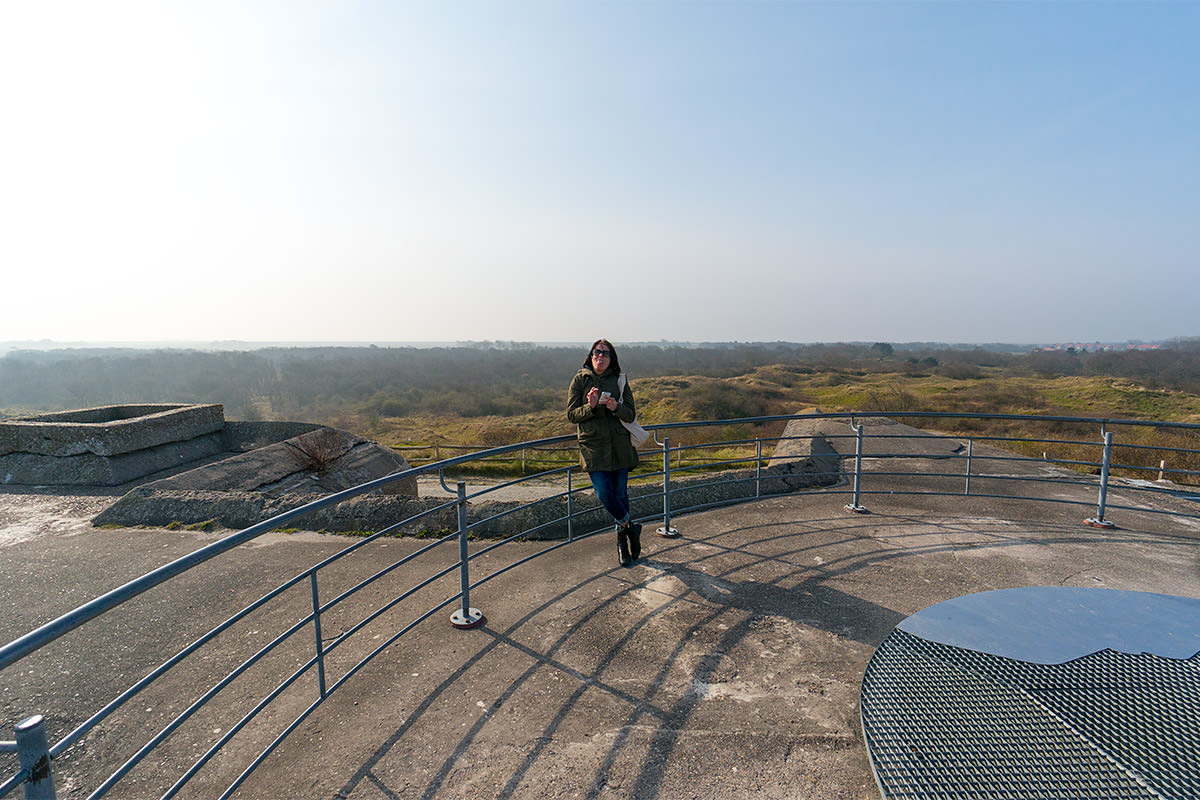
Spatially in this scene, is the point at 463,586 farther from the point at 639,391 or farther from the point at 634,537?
the point at 639,391

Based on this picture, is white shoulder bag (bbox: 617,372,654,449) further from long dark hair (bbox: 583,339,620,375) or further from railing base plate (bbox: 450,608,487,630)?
railing base plate (bbox: 450,608,487,630)

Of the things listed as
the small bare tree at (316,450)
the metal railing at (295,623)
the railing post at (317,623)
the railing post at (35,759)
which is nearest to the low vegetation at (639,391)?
the small bare tree at (316,450)

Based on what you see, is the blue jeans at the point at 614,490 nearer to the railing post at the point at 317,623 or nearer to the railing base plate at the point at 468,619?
the railing base plate at the point at 468,619

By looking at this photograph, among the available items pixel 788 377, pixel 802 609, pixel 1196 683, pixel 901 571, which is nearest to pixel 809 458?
pixel 901 571

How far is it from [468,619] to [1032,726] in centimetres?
307

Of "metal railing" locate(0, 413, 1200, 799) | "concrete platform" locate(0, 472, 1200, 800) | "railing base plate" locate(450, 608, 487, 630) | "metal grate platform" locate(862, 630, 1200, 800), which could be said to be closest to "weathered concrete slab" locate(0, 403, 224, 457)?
"concrete platform" locate(0, 472, 1200, 800)

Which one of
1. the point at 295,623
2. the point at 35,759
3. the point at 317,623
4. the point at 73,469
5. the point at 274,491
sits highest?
the point at 35,759

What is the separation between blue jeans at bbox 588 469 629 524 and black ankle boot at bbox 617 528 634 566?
0.11m

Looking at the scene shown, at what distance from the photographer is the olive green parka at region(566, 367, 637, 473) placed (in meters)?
4.40

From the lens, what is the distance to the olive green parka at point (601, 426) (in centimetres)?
440

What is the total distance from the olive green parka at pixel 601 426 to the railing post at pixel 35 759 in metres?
3.23

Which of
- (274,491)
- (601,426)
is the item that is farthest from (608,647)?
(274,491)

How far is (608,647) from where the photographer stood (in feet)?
11.6

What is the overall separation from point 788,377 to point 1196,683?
6635 cm
